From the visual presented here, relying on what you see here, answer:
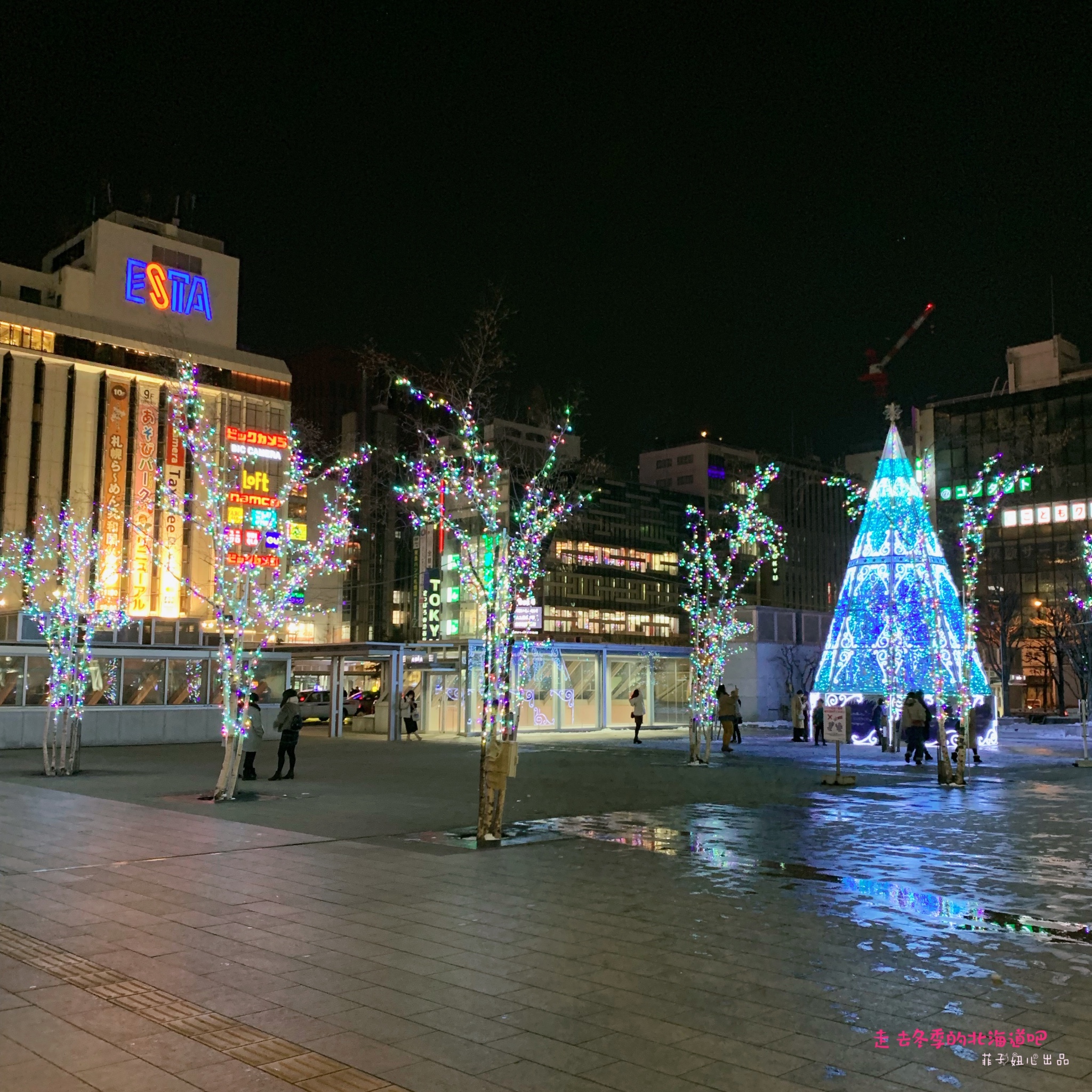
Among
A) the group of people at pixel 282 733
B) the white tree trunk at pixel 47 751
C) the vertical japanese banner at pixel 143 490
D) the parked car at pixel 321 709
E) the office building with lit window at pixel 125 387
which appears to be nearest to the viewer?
the group of people at pixel 282 733

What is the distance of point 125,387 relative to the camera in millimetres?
64188

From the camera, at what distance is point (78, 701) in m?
20.5

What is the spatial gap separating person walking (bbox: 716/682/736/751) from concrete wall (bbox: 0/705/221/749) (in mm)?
15266

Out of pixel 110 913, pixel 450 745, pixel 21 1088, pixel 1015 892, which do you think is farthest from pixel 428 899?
pixel 450 745

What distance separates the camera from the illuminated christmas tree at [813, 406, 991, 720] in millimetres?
28391

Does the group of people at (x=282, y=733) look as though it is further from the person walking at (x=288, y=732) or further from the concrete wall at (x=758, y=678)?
the concrete wall at (x=758, y=678)

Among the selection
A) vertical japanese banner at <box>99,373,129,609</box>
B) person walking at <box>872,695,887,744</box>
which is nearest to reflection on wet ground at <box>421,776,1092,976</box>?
person walking at <box>872,695,887,744</box>

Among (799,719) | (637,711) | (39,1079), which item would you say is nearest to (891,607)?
(799,719)

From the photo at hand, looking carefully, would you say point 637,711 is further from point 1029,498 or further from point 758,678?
point 1029,498

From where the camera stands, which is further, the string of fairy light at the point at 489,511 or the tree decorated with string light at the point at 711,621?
the tree decorated with string light at the point at 711,621

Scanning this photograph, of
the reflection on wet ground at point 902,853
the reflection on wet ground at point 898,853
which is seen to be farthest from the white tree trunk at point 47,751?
the reflection on wet ground at point 902,853

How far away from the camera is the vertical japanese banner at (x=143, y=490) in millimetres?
59000

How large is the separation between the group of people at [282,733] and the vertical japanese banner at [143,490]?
39201mm

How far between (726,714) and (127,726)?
16.9 metres
